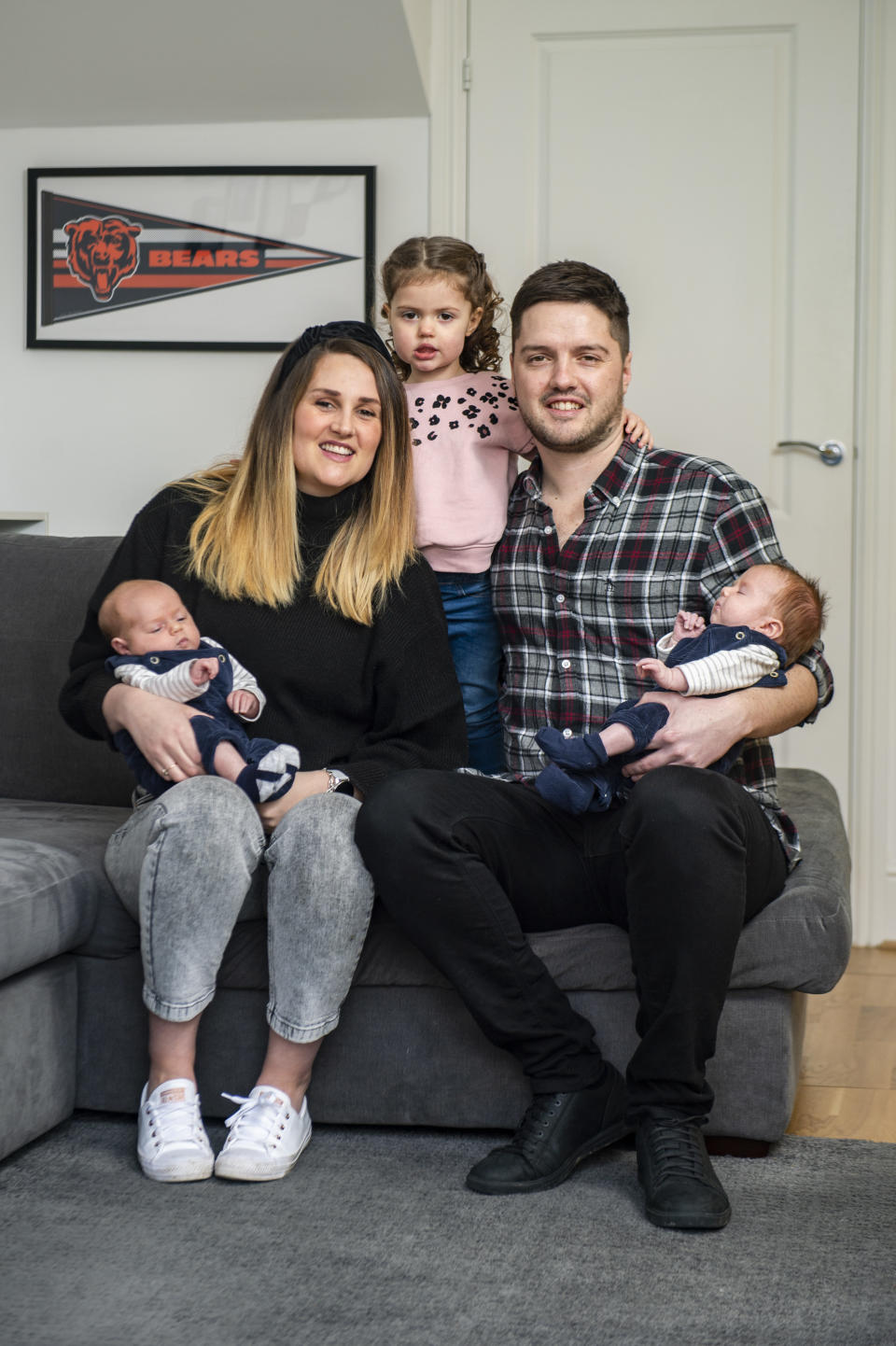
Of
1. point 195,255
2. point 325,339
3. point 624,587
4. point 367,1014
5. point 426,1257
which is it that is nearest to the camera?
point 426,1257

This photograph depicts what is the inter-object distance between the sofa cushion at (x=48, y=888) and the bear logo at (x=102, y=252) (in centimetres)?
179

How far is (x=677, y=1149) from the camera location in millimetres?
1512

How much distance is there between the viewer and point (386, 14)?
2908 mm

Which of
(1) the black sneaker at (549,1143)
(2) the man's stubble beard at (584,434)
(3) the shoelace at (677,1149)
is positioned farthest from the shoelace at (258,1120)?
(2) the man's stubble beard at (584,434)

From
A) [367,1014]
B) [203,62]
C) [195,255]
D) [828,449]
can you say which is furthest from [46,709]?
[828,449]

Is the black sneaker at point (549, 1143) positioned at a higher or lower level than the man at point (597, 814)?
lower

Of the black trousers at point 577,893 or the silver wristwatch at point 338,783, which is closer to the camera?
the black trousers at point 577,893

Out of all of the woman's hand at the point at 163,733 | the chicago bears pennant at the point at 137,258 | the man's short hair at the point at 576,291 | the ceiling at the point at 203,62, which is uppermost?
the ceiling at the point at 203,62

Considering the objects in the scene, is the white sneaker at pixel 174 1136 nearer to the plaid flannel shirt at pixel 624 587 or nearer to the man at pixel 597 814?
the man at pixel 597 814

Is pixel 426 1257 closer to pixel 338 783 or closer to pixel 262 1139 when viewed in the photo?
pixel 262 1139

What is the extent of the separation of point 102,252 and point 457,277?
140cm

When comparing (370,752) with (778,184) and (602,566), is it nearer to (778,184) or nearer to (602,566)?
(602,566)

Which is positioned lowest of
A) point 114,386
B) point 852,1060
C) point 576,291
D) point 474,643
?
point 852,1060

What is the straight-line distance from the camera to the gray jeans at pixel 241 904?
62.5 inches
